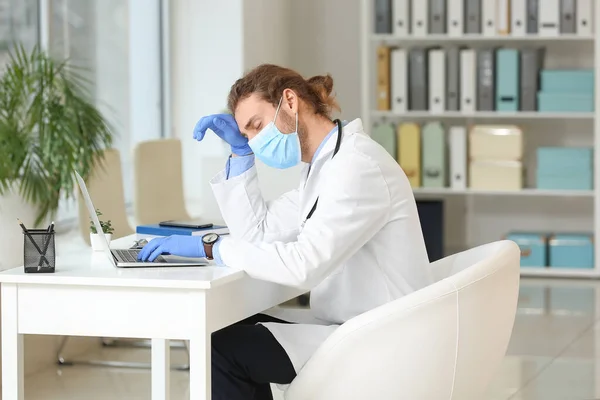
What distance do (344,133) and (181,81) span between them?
381 cm

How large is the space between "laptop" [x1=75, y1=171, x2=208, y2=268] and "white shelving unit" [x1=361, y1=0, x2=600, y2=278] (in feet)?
12.7

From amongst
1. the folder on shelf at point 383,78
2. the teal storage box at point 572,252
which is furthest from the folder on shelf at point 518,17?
the teal storage box at point 572,252

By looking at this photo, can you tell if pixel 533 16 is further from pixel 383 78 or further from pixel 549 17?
pixel 383 78

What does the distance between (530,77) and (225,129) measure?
3.70 m

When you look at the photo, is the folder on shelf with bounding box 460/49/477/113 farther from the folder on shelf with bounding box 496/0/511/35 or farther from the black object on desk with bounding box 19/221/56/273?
the black object on desk with bounding box 19/221/56/273

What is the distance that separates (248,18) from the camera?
19.5 feet

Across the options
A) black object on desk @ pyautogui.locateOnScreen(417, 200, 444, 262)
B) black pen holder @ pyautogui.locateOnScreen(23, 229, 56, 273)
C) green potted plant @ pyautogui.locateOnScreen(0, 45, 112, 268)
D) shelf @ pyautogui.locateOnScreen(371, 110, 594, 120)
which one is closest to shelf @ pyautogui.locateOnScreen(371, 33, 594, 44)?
shelf @ pyautogui.locateOnScreen(371, 110, 594, 120)

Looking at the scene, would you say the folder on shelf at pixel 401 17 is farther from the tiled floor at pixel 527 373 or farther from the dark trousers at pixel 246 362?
the dark trousers at pixel 246 362

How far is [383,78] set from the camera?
6.23 m

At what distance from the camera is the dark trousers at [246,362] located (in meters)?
2.33

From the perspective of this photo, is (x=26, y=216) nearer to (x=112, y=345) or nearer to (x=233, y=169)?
(x=112, y=345)

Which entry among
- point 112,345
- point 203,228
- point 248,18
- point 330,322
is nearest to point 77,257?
point 203,228

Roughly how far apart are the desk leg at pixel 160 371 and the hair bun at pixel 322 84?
0.81m

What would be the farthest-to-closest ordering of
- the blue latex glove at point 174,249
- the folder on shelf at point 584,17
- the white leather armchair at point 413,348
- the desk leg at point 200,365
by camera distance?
the folder on shelf at point 584,17 < the blue latex glove at point 174,249 < the white leather armchair at point 413,348 < the desk leg at point 200,365
